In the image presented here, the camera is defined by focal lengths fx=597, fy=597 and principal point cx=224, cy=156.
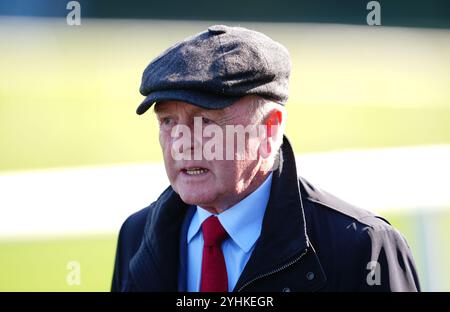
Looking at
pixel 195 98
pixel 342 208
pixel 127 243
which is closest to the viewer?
pixel 195 98

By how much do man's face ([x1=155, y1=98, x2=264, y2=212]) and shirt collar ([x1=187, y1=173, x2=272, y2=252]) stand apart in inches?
1.8

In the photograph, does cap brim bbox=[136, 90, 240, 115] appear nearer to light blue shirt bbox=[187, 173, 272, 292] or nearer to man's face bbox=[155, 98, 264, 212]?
man's face bbox=[155, 98, 264, 212]

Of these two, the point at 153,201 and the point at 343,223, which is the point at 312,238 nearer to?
the point at 343,223

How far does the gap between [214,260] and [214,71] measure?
1.70 feet

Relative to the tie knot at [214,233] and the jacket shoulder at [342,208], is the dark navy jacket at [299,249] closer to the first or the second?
the jacket shoulder at [342,208]

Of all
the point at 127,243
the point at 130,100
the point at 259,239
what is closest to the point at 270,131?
the point at 259,239

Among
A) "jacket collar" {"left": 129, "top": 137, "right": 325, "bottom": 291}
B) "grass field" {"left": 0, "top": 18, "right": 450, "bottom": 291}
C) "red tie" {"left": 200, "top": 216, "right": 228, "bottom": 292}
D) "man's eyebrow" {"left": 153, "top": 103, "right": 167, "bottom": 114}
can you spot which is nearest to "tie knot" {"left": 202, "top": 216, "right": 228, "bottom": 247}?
"red tie" {"left": 200, "top": 216, "right": 228, "bottom": 292}

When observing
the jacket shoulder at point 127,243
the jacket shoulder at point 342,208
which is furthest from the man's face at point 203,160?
the jacket shoulder at point 127,243

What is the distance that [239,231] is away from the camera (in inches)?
65.7

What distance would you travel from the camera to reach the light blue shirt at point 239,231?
1.66 metres

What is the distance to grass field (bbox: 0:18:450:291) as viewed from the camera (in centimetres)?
212

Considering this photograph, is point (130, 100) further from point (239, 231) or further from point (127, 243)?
point (239, 231)
